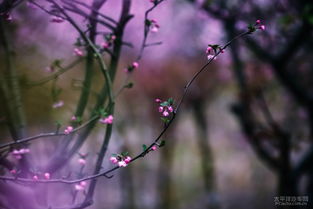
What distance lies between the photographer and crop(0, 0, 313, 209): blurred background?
405 centimetres

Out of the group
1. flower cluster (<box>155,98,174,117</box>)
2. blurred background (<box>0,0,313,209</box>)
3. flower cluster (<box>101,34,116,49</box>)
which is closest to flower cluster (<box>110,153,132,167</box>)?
flower cluster (<box>155,98,174,117</box>)

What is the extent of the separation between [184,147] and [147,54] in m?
9.29

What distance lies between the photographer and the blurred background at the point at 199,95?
13.3ft

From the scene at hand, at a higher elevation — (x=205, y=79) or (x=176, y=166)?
(x=205, y=79)

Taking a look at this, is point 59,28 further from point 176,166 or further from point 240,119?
point 176,166

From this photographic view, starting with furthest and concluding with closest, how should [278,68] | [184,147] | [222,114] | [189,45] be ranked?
1. [184,147]
2. [222,114]
3. [189,45]
4. [278,68]

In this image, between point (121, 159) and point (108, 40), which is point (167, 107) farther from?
point (108, 40)

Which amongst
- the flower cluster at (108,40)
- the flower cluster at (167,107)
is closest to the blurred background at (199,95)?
the flower cluster at (108,40)

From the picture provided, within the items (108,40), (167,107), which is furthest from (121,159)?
(108,40)

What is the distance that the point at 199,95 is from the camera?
8.62 metres

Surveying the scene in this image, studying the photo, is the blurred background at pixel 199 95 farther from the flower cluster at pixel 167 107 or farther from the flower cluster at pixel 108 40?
the flower cluster at pixel 167 107

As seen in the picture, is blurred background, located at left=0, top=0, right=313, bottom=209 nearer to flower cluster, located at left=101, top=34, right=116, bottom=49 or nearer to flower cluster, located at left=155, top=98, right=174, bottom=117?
flower cluster, located at left=101, top=34, right=116, bottom=49

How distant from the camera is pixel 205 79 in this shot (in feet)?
27.4

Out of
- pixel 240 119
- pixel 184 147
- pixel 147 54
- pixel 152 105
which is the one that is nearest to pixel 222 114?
pixel 184 147
